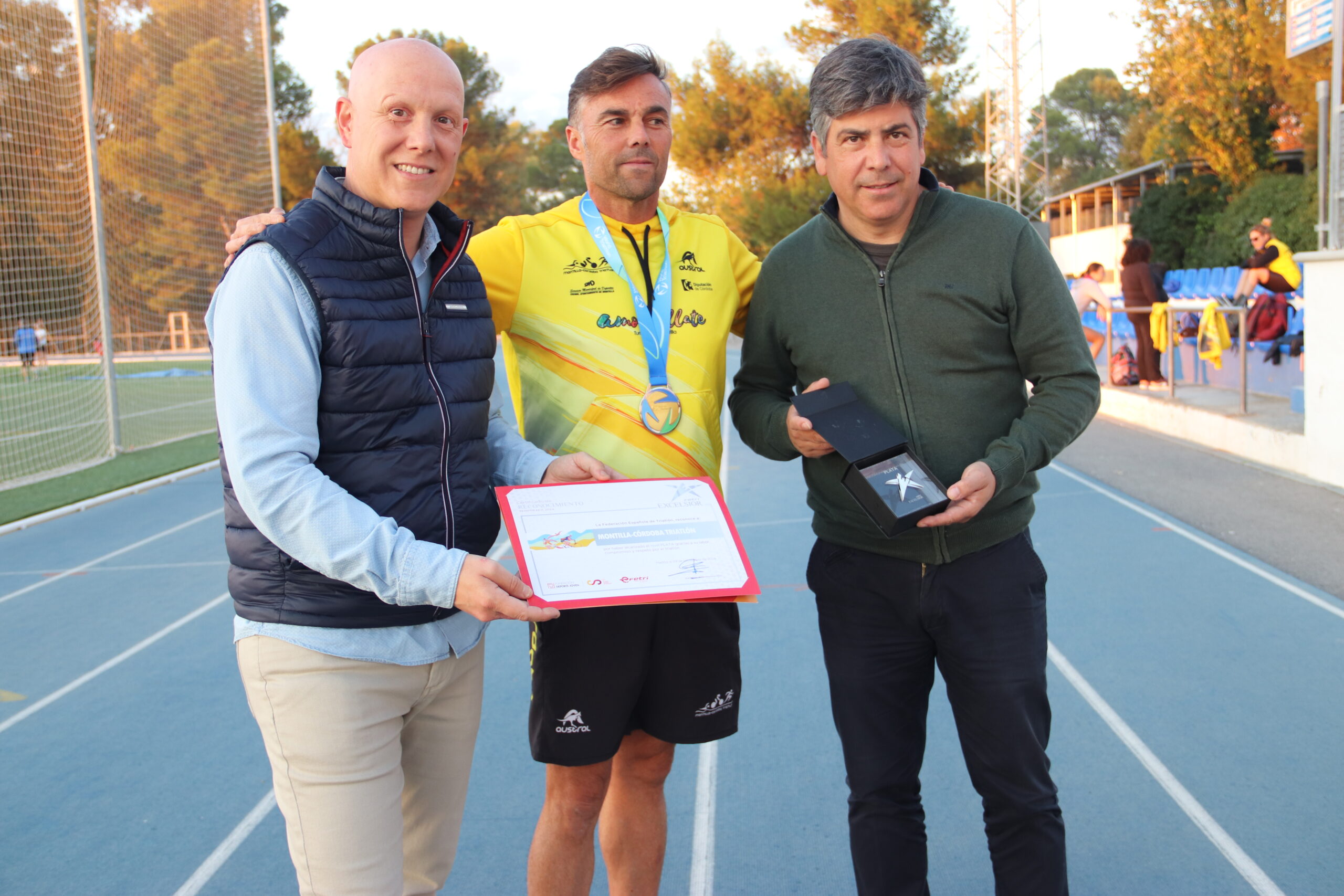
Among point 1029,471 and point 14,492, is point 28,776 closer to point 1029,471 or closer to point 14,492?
point 1029,471

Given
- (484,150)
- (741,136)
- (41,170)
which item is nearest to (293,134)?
(484,150)

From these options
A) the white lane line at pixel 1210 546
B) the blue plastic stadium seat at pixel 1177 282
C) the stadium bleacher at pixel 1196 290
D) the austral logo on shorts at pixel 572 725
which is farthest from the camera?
the blue plastic stadium seat at pixel 1177 282

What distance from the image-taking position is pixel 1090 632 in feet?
15.8

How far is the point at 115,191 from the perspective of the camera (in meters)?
14.8

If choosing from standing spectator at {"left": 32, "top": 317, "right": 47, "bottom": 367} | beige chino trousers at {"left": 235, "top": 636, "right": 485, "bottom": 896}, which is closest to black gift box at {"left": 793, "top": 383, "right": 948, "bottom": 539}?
beige chino trousers at {"left": 235, "top": 636, "right": 485, "bottom": 896}

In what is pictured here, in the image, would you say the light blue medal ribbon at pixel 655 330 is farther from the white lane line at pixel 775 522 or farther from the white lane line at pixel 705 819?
the white lane line at pixel 775 522

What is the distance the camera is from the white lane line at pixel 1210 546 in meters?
5.06

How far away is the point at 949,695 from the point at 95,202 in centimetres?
1188

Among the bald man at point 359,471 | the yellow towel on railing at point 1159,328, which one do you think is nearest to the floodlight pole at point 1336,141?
the yellow towel on railing at point 1159,328

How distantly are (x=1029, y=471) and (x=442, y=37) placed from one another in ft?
152

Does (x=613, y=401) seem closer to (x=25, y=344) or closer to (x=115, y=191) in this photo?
(x=115, y=191)

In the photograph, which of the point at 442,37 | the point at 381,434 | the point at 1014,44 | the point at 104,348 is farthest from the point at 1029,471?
the point at 442,37
